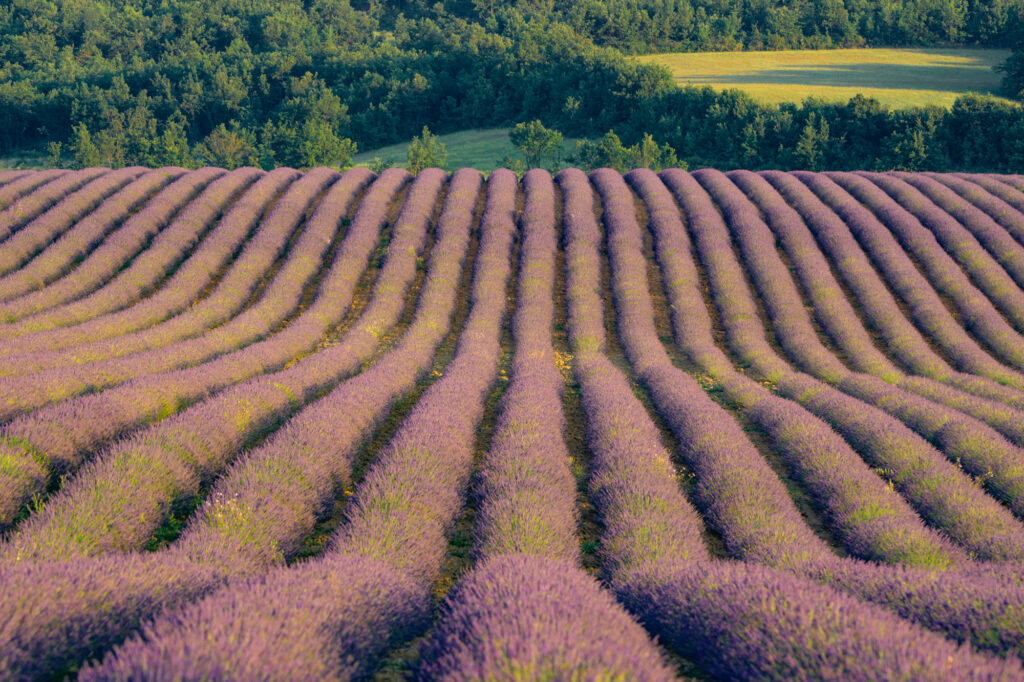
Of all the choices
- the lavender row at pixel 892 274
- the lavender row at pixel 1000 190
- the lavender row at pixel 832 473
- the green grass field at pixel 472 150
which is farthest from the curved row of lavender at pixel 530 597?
the green grass field at pixel 472 150

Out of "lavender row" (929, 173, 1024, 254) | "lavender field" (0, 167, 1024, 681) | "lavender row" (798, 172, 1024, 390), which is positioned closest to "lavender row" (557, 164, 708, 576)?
"lavender field" (0, 167, 1024, 681)

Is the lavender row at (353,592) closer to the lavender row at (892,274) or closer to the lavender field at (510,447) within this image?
the lavender field at (510,447)

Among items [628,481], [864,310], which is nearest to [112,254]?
[628,481]

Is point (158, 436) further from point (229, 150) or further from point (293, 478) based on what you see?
point (229, 150)

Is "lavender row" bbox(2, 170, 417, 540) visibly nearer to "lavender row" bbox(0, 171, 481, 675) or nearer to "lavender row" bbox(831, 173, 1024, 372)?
"lavender row" bbox(0, 171, 481, 675)

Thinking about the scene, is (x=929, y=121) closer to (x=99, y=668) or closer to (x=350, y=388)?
(x=350, y=388)
